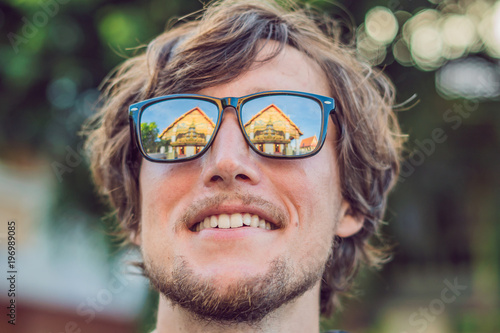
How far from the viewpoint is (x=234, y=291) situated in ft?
5.48

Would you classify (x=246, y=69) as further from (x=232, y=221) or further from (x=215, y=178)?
(x=232, y=221)

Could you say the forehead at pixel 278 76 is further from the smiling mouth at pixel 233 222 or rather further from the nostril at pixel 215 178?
the smiling mouth at pixel 233 222

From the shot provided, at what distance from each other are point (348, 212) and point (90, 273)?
2.87 metres

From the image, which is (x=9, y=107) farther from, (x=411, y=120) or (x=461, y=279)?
(x=461, y=279)

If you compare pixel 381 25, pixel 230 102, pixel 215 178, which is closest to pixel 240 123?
pixel 230 102

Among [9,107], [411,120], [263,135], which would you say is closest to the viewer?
[263,135]

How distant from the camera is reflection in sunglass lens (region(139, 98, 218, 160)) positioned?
183cm

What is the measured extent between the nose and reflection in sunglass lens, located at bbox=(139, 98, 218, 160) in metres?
0.05

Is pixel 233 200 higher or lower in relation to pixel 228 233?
higher

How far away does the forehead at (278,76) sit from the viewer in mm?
1946

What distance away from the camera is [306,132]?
6.20 feet

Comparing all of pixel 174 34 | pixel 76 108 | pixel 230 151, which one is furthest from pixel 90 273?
pixel 230 151

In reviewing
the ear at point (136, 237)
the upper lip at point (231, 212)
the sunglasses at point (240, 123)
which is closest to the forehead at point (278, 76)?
the sunglasses at point (240, 123)

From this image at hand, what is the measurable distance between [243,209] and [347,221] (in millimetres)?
791
